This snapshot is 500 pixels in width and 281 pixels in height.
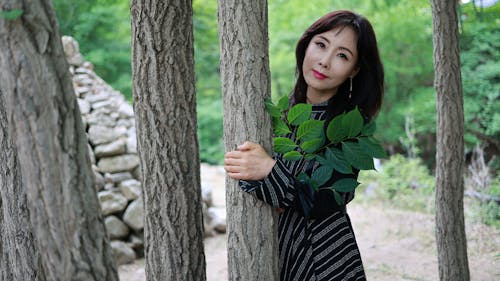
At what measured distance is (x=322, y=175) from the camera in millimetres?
1564

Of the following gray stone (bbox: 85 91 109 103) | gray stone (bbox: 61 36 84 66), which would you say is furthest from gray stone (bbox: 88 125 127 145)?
gray stone (bbox: 61 36 84 66)

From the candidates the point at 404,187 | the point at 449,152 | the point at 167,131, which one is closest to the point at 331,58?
the point at 167,131

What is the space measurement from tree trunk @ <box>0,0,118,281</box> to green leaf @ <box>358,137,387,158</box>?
31.7 inches

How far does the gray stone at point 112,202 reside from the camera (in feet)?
17.8

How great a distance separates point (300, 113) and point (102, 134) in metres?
4.70

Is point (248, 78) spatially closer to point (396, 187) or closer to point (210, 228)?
point (210, 228)

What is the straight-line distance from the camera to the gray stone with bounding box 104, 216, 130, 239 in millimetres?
5395

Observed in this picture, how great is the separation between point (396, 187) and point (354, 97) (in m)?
Answer: 5.64

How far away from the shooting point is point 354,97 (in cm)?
189

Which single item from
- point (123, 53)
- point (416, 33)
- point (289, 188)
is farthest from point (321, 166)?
point (123, 53)

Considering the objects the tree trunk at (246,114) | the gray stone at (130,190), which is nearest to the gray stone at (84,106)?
the gray stone at (130,190)

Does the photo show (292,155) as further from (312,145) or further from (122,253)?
(122,253)

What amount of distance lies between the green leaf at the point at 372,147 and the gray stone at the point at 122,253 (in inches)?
169

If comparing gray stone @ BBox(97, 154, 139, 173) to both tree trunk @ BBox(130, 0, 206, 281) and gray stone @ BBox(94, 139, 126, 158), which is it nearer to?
gray stone @ BBox(94, 139, 126, 158)
